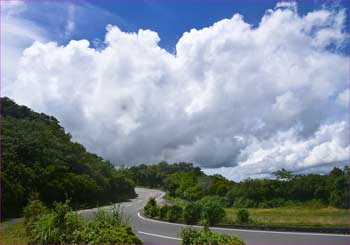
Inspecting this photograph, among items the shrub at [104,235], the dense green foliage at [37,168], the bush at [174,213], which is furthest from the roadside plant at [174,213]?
the shrub at [104,235]

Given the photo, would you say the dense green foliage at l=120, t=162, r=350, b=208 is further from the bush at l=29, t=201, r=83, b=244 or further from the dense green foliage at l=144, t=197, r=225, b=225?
the bush at l=29, t=201, r=83, b=244

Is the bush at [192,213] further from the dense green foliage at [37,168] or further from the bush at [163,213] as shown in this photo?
the dense green foliage at [37,168]

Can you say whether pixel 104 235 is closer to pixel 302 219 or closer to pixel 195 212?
pixel 195 212

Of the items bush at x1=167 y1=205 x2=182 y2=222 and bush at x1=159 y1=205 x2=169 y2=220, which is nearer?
bush at x1=167 y1=205 x2=182 y2=222

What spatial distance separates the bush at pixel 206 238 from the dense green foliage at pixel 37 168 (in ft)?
81.7

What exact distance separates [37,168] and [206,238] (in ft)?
122

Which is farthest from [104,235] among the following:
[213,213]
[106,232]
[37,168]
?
[37,168]

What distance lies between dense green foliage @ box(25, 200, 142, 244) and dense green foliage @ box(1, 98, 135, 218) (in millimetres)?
20272

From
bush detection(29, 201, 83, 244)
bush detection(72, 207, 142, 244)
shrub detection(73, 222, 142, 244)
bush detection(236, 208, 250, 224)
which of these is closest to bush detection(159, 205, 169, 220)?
bush detection(236, 208, 250, 224)

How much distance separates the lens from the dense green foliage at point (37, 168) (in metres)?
34.0

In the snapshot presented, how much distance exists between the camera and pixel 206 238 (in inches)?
325

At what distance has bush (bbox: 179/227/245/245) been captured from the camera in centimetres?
809

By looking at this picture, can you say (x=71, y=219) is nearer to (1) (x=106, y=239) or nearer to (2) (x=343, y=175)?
(1) (x=106, y=239)

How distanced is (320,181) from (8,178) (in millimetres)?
30945
